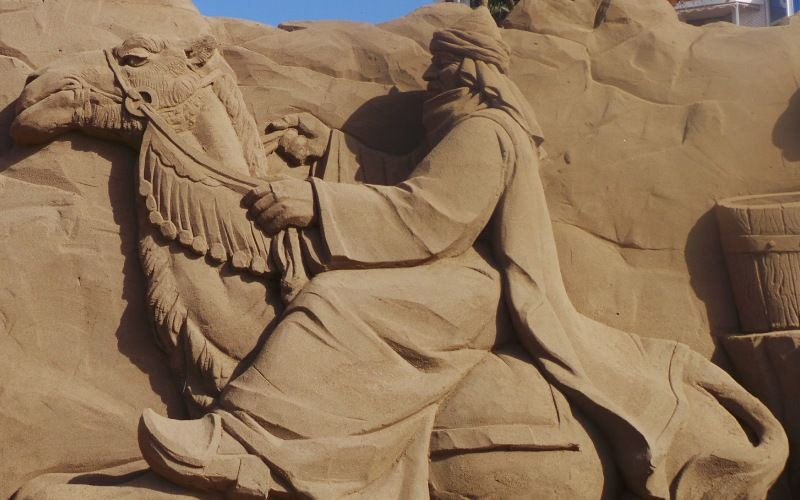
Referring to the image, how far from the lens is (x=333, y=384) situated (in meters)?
3.56

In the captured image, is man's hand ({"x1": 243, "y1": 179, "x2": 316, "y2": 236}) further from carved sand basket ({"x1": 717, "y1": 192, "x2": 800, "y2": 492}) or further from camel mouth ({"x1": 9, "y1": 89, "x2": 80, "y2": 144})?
carved sand basket ({"x1": 717, "y1": 192, "x2": 800, "y2": 492})

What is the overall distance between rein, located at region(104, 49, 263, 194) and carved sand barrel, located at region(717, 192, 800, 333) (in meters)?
2.01

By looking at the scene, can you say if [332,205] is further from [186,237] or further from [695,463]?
[695,463]

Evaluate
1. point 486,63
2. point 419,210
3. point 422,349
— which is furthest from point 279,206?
point 486,63

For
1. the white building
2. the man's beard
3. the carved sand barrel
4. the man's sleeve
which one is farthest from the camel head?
the white building

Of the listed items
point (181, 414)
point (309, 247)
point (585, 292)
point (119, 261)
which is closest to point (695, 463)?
point (585, 292)

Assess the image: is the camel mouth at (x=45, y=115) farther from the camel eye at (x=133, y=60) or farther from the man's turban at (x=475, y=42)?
the man's turban at (x=475, y=42)

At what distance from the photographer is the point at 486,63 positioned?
14.6ft

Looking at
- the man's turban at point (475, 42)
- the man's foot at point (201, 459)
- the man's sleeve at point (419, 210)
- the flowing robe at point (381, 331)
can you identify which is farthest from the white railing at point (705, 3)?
the man's foot at point (201, 459)

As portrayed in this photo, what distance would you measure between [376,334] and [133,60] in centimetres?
155

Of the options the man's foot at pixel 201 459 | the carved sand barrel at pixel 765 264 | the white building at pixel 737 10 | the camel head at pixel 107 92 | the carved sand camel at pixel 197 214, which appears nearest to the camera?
the man's foot at pixel 201 459

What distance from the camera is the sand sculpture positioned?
350cm

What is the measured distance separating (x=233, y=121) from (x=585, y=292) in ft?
5.42

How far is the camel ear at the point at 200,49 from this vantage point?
4293mm
